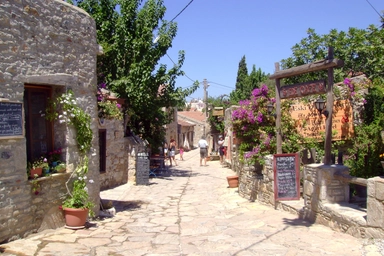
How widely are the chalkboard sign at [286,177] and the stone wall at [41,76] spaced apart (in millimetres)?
3711

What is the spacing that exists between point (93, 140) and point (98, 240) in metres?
2.22

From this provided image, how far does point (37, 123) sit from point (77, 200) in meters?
1.53

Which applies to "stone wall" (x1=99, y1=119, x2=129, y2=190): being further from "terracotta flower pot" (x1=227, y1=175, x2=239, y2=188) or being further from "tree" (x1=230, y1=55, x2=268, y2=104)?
"tree" (x1=230, y1=55, x2=268, y2=104)

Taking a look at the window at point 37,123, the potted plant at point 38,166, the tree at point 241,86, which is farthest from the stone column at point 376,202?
the tree at point 241,86

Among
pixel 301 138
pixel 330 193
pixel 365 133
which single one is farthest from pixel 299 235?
pixel 301 138

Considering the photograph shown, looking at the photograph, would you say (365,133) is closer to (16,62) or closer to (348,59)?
(348,59)

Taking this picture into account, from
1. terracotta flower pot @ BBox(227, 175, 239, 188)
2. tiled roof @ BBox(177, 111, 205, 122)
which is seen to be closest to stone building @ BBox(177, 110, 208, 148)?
tiled roof @ BBox(177, 111, 205, 122)

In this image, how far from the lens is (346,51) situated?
1234 centimetres

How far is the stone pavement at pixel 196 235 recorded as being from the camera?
5.18 metres

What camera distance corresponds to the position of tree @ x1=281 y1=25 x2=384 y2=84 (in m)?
11.3

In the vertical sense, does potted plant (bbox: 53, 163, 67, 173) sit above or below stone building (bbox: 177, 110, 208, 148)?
below

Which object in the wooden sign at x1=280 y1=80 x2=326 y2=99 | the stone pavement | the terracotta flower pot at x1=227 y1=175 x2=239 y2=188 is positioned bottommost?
the stone pavement

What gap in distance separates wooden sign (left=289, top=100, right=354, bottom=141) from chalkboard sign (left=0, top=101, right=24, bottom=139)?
6400mm

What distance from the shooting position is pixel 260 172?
9.69 m
